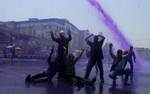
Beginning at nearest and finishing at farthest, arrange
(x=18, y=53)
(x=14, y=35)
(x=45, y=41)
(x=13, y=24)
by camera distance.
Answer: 1. (x=18, y=53)
2. (x=14, y=35)
3. (x=45, y=41)
4. (x=13, y=24)

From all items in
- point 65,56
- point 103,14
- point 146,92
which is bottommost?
point 146,92

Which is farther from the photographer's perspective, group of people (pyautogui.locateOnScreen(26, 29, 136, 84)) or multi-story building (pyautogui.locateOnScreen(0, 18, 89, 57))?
multi-story building (pyautogui.locateOnScreen(0, 18, 89, 57))

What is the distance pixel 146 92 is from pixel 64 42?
3326mm

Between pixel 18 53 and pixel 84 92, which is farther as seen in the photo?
pixel 18 53

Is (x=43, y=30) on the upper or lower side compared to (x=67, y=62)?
upper

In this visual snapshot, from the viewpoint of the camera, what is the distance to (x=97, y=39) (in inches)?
473

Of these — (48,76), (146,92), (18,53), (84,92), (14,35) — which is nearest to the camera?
(84,92)

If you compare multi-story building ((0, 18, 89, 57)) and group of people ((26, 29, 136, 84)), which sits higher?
multi-story building ((0, 18, 89, 57))

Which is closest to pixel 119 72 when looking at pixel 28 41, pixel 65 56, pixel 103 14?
pixel 65 56

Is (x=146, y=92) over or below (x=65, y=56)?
below

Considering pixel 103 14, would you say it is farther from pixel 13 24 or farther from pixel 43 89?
pixel 13 24

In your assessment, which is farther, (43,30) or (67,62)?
(43,30)

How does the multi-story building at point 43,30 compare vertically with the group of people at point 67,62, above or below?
above

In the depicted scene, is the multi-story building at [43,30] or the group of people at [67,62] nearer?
the group of people at [67,62]
